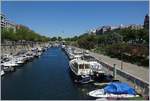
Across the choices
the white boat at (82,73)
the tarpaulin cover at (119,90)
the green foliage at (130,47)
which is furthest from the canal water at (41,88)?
the green foliage at (130,47)

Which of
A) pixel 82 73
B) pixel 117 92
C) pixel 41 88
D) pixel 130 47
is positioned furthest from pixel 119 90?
pixel 130 47

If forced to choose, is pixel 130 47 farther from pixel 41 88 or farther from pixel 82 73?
pixel 41 88

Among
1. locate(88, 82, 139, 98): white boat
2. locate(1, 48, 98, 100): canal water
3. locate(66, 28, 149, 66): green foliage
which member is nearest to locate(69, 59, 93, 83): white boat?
locate(1, 48, 98, 100): canal water

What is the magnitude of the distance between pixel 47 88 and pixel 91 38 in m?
98.8

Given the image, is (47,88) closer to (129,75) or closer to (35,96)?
(35,96)

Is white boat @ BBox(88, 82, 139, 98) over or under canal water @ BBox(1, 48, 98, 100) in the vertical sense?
over

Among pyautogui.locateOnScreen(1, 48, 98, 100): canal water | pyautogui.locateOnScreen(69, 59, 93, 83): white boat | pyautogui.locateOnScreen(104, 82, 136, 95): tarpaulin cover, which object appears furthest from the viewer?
pyautogui.locateOnScreen(69, 59, 93, 83): white boat

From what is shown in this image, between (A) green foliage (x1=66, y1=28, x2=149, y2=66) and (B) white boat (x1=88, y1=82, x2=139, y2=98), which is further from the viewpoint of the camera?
(A) green foliage (x1=66, y1=28, x2=149, y2=66)

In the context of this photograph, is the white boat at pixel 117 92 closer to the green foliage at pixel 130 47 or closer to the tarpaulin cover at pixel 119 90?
the tarpaulin cover at pixel 119 90

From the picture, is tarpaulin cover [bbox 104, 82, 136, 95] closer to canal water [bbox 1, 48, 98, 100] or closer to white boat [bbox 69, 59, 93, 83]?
canal water [bbox 1, 48, 98, 100]

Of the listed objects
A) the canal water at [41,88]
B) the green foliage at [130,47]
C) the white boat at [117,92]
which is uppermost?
the green foliage at [130,47]

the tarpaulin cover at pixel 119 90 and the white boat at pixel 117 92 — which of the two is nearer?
the white boat at pixel 117 92

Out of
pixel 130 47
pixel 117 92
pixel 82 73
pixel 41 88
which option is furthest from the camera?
pixel 130 47

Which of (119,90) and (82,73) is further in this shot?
(82,73)
